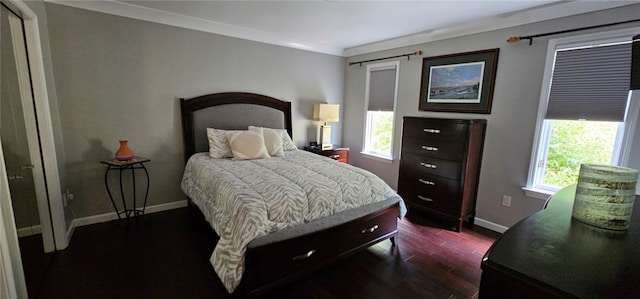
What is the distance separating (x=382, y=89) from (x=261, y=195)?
2.91 meters

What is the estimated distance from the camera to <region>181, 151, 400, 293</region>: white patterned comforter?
5.74 ft

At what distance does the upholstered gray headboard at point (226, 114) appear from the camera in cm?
329

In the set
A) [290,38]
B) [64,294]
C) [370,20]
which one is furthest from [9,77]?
[370,20]

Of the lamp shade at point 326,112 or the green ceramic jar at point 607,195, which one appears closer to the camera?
the green ceramic jar at point 607,195

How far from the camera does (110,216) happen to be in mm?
2975

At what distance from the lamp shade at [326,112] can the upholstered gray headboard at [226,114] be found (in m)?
0.46

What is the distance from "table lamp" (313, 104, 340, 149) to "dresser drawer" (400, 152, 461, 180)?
1.32 metres

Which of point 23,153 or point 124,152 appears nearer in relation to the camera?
point 23,153

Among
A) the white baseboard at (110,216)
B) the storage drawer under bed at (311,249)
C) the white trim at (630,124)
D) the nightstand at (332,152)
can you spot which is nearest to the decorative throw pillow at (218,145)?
the white baseboard at (110,216)

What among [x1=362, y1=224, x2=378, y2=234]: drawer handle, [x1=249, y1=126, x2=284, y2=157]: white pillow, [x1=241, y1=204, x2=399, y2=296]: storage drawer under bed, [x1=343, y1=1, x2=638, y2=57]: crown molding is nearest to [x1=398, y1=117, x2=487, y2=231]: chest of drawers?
[x1=241, y1=204, x2=399, y2=296]: storage drawer under bed

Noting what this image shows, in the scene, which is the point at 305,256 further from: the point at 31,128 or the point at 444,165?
the point at 31,128

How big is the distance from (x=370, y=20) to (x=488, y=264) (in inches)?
115

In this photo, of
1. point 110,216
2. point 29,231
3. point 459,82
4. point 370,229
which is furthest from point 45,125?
point 459,82

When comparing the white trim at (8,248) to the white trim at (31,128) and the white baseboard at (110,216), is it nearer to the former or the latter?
the white trim at (31,128)
